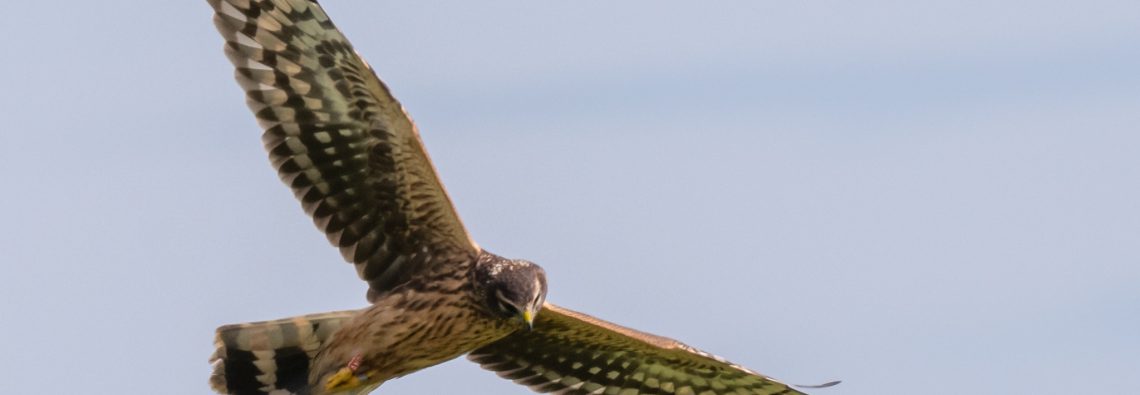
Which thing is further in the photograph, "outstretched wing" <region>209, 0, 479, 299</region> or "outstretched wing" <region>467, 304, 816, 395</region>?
"outstretched wing" <region>467, 304, 816, 395</region>

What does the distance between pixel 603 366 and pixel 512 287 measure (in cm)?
191

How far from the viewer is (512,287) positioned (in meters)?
16.2

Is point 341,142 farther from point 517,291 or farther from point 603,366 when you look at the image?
point 603,366

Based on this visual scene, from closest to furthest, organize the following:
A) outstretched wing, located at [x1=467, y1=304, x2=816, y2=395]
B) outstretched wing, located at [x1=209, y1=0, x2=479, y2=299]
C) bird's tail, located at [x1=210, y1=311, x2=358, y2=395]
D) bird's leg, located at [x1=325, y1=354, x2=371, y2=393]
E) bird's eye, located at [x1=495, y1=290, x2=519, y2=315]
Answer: outstretched wing, located at [x1=209, y1=0, x2=479, y2=299] → bird's eye, located at [x1=495, y1=290, x2=519, y2=315] → bird's leg, located at [x1=325, y1=354, x2=371, y2=393] → bird's tail, located at [x1=210, y1=311, x2=358, y2=395] → outstretched wing, located at [x1=467, y1=304, x2=816, y2=395]

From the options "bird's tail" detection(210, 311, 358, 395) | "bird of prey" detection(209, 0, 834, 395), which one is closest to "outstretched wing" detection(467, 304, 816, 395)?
"bird of prey" detection(209, 0, 834, 395)

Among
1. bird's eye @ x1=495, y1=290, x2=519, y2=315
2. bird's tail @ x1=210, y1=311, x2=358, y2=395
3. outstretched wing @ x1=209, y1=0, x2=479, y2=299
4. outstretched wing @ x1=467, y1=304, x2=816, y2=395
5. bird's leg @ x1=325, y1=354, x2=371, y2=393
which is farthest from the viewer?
outstretched wing @ x1=467, y1=304, x2=816, y2=395

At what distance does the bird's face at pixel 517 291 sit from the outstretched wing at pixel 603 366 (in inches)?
41.1

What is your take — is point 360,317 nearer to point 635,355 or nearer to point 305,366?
point 305,366

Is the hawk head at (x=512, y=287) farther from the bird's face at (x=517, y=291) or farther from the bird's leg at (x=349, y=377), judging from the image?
the bird's leg at (x=349, y=377)

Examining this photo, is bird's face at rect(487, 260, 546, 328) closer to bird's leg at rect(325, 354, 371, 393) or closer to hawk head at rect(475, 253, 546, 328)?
hawk head at rect(475, 253, 546, 328)

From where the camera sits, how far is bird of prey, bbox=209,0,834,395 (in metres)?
16.2

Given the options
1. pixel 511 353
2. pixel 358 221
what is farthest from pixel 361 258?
pixel 511 353

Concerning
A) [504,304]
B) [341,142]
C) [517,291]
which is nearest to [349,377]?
[504,304]

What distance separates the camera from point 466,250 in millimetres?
16703
